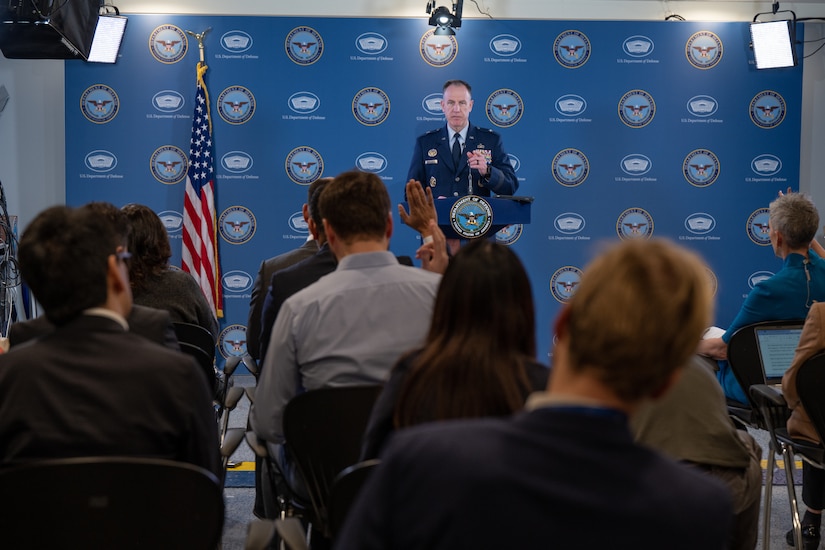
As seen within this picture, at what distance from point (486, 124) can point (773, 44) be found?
8.12 feet

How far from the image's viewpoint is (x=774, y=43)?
7.28 meters

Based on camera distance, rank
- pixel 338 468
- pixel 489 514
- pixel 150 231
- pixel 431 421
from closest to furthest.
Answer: pixel 489 514 → pixel 431 421 → pixel 338 468 → pixel 150 231

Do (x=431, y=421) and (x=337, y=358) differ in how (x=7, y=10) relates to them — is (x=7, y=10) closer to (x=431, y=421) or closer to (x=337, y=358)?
(x=337, y=358)

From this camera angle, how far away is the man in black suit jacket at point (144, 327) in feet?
8.18

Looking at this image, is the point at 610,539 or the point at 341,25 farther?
the point at 341,25

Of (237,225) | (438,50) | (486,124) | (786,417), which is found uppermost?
(438,50)

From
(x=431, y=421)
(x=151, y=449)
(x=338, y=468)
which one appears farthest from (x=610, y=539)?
(x=338, y=468)

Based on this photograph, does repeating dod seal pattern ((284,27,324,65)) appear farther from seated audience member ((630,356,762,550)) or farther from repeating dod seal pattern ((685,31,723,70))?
seated audience member ((630,356,762,550))

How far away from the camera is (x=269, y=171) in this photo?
24.0 feet

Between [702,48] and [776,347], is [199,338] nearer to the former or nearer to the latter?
[776,347]

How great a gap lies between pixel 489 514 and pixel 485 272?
0.80 metres

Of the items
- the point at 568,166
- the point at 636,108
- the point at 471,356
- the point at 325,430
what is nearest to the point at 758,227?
the point at 636,108

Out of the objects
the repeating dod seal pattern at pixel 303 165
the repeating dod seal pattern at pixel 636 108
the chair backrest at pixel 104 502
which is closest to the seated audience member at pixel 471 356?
the chair backrest at pixel 104 502

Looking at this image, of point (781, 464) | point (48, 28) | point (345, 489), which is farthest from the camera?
point (48, 28)
